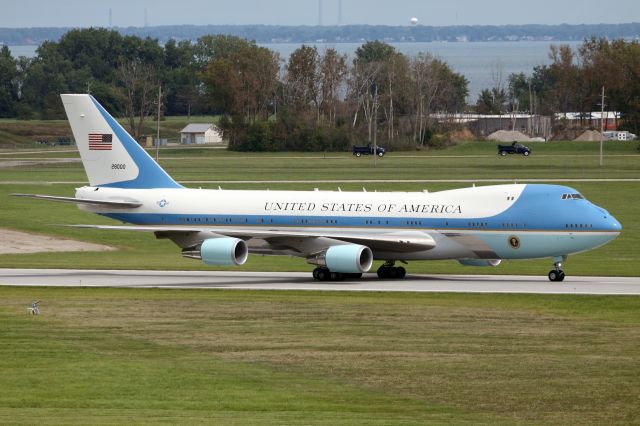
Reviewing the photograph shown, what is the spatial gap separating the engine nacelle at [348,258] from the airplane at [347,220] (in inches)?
1.6

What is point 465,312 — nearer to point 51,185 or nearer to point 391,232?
point 391,232

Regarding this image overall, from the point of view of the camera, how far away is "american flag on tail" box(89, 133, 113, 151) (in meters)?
50.2

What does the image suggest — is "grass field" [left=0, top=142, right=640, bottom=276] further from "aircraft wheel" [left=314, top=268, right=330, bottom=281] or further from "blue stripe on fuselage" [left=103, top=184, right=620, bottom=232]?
"aircraft wheel" [left=314, top=268, right=330, bottom=281]

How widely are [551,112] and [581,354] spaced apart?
153 m

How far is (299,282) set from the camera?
150ft

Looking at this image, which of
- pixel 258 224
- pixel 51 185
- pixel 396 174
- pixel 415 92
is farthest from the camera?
pixel 415 92

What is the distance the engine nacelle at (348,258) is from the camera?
4438 centimetres

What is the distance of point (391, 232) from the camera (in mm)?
45719

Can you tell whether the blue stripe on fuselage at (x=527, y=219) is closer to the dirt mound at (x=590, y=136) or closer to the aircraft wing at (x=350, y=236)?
the aircraft wing at (x=350, y=236)

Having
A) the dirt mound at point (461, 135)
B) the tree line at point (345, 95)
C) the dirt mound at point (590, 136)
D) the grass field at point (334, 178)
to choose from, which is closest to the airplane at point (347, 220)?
the grass field at point (334, 178)

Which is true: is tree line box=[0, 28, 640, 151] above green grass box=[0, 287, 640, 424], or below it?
above

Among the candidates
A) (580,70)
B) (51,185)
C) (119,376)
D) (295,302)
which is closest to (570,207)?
(295,302)

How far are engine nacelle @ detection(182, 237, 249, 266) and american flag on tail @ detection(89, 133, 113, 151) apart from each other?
7096mm

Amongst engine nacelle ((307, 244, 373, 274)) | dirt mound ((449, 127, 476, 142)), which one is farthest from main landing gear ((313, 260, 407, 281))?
dirt mound ((449, 127, 476, 142))
